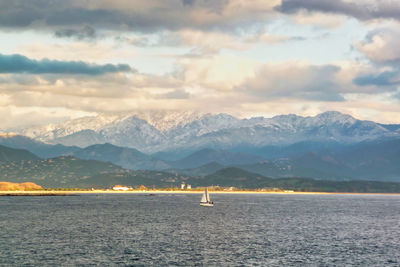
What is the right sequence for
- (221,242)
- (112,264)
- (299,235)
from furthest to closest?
(299,235) → (221,242) → (112,264)

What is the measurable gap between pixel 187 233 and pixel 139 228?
2133 centimetres

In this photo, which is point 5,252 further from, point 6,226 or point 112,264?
point 6,226

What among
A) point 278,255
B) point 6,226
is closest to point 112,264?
point 278,255

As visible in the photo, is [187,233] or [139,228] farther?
[139,228]

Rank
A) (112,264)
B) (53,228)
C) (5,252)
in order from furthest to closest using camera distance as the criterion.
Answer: (53,228)
(5,252)
(112,264)

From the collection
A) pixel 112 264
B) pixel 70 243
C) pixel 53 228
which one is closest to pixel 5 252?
pixel 70 243

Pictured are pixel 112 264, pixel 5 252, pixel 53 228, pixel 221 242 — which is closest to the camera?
pixel 112 264

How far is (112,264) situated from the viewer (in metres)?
119

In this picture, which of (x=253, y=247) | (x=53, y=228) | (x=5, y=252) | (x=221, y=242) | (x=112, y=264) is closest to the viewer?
(x=112, y=264)

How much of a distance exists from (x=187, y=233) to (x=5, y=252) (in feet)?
215

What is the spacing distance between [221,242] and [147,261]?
39.3 meters

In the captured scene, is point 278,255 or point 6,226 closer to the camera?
point 278,255

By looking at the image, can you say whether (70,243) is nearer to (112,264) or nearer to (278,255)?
(112,264)

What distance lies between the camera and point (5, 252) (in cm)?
13225
